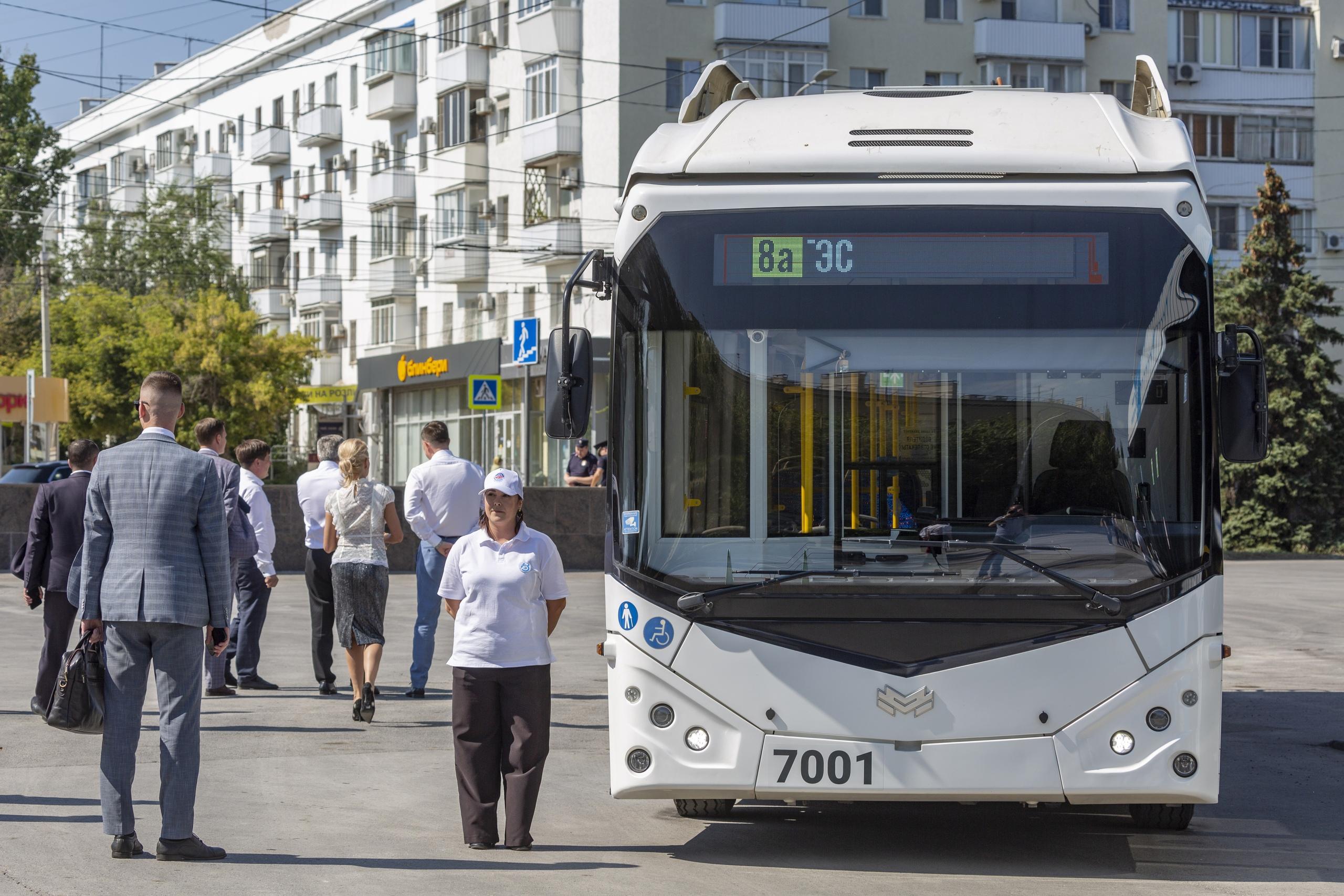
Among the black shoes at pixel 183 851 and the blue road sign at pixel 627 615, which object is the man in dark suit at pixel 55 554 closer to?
the black shoes at pixel 183 851

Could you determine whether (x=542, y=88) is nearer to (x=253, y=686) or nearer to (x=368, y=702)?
(x=253, y=686)

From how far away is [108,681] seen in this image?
7418mm

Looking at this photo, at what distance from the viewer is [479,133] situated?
5412cm

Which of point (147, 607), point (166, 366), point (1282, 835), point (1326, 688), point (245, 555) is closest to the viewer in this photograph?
point (147, 607)

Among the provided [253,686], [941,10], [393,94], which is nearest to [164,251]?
[393,94]

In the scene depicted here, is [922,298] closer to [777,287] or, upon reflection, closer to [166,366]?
[777,287]

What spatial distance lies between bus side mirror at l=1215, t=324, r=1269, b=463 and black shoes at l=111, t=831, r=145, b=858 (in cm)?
459

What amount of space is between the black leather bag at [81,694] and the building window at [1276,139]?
50.5m

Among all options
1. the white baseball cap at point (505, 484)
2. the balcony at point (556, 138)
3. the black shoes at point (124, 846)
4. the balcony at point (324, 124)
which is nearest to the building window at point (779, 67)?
the balcony at point (556, 138)

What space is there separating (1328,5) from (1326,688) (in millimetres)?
44582

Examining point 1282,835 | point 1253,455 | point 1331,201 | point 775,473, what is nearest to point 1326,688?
point 1282,835

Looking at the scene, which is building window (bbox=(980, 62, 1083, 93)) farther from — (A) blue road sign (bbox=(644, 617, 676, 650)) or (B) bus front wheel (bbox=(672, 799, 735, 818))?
(A) blue road sign (bbox=(644, 617, 676, 650))

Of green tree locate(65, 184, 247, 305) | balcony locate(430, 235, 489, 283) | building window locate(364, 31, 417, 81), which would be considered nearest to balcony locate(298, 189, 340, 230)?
green tree locate(65, 184, 247, 305)

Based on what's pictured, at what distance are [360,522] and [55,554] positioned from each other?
5.96 ft
